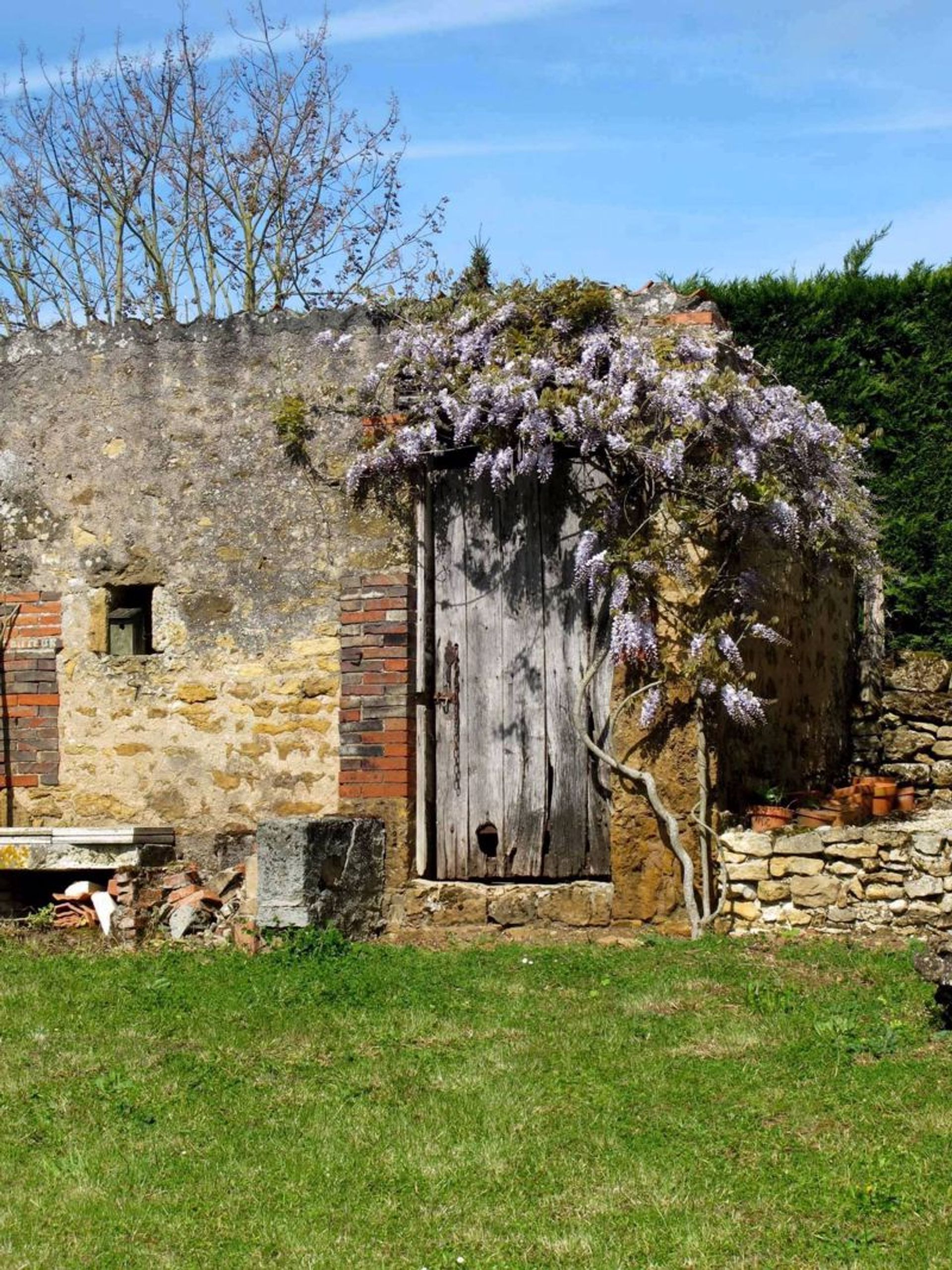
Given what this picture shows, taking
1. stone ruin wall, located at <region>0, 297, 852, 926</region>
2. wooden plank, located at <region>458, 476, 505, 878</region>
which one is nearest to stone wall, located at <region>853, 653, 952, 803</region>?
stone ruin wall, located at <region>0, 297, 852, 926</region>

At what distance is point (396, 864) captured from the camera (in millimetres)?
7789

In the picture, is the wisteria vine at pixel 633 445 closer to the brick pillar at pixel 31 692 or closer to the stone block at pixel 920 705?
the brick pillar at pixel 31 692

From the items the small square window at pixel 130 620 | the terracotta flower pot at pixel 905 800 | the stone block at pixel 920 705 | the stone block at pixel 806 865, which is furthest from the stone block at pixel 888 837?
the small square window at pixel 130 620

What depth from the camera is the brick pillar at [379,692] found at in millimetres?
7781

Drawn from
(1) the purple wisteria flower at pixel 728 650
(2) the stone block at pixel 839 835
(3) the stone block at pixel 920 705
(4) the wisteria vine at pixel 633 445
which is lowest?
(2) the stone block at pixel 839 835

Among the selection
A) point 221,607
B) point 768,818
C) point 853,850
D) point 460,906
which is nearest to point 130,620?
point 221,607

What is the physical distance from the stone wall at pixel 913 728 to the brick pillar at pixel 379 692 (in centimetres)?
403

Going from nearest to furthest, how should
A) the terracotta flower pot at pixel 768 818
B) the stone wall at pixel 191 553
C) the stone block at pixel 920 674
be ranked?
the terracotta flower pot at pixel 768 818, the stone wall at pixel 191 553, the stone block at pixel 920 674

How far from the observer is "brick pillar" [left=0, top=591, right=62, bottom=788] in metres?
8.48

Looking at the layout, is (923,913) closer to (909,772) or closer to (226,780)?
(909,772)

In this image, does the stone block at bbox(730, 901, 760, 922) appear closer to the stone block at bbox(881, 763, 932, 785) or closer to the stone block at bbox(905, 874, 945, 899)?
the stone block at bbox(905, 874, 945, 899)

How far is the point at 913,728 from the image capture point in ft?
35.0

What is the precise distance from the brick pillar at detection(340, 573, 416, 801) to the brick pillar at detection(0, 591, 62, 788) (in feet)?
5.83

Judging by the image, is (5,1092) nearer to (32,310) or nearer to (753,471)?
(753,471)
